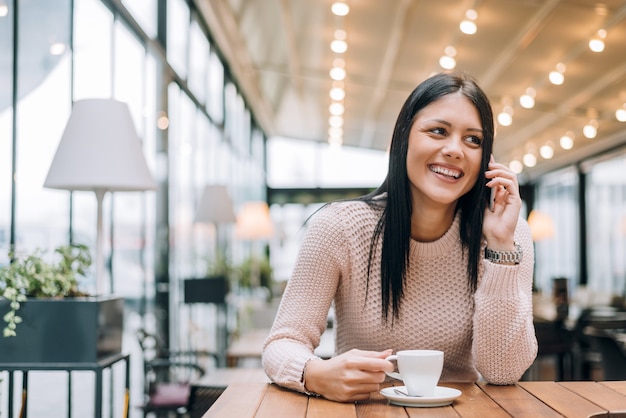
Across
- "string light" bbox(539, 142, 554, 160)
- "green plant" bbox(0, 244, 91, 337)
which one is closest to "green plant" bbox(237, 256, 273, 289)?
"string light" bbox(539, 142, 554, 160)

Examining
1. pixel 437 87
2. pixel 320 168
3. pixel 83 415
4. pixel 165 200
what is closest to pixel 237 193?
pixel 165 200

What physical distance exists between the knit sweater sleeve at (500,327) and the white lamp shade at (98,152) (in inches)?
48.8

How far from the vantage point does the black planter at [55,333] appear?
7.67 feet

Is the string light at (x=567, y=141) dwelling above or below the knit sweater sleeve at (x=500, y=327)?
above

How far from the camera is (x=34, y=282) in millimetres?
2430

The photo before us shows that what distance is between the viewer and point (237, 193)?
38.4 feet

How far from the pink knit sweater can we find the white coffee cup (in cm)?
27

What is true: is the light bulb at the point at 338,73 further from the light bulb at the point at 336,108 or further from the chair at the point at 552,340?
the chair at the point at 552,340

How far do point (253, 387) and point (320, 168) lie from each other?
16557 millimetres

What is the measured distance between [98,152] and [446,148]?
1.21 m

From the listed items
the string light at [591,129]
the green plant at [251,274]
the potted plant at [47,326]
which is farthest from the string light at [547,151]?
the potted plant at [47,326]

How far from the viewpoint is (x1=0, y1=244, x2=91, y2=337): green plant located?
7.58 feet

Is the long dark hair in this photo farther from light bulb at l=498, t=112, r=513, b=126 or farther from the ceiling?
light bulb at l=498, t=112, r=513, b=126

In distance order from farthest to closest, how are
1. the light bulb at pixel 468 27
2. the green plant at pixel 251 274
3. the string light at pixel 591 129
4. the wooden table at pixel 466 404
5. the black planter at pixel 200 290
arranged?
1. the string light at pixel 591 129
2. the green plant at pixel 251 274
3. the light bulb at pixel 468 27
4. the black planter at pixel 200 290
5. the wooden table at pixel 466 404
